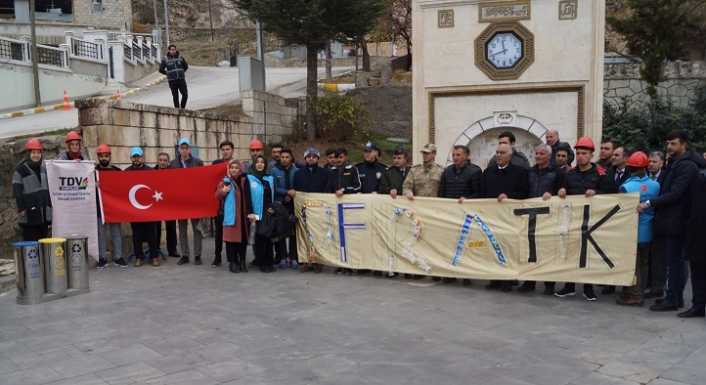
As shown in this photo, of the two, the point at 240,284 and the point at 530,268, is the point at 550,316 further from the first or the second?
the point at 240,284

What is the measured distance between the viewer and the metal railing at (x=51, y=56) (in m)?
25.0

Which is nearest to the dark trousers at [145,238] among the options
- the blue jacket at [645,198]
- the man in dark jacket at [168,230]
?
the man in dark jacket at [168,230]

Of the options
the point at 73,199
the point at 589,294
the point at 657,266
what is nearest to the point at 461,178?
the point at 589,294

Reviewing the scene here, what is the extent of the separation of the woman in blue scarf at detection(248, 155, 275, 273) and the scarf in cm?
27

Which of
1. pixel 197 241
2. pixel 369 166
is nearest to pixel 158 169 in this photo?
pixel 197 241

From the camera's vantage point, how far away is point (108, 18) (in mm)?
48062

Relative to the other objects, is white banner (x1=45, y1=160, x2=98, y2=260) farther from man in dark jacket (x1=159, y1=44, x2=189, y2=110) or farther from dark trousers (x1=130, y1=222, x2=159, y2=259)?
man in dark jacket (x1=159, y1=44, x2=189, y2=110)

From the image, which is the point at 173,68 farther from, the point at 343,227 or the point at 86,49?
the point at 86,49

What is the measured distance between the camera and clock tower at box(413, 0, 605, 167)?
10.1 m

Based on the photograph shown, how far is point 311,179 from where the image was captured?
9500mm

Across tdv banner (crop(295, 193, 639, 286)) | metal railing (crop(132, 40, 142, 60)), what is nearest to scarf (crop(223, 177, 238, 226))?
tdv banner (crop(295, 193, 639, 286))

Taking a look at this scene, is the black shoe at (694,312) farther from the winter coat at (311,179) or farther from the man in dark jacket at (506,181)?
the winter coat at (311,179)

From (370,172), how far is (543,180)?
104 inches

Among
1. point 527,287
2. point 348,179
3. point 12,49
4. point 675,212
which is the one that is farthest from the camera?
point 12,49
